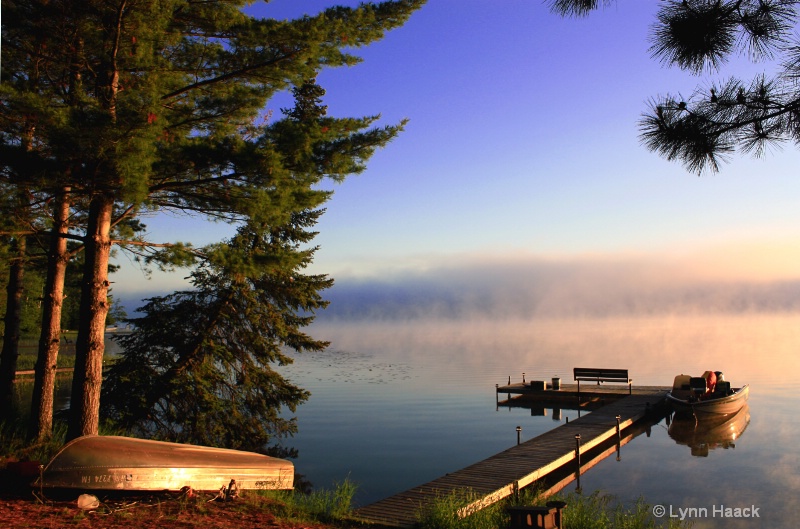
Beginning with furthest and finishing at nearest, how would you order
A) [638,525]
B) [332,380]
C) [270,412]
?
1. [332,380]
2. [270,412]
3. [638,525]

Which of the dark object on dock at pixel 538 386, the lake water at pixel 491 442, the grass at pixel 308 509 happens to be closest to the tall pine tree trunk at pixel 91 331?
the grass at pixel 308 509

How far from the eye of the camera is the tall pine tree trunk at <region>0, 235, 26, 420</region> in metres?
13.9

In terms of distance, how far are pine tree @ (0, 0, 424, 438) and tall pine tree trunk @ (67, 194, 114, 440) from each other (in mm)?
19

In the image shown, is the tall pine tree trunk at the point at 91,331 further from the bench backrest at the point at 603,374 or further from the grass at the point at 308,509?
the bench backrest at the point at 603,374

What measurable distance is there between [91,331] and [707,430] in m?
20.9

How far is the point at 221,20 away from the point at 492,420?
59.0 feet

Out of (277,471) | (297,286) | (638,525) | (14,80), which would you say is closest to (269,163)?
(277,471)

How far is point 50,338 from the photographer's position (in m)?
12.4

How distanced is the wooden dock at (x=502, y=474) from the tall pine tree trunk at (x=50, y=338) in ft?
23.0

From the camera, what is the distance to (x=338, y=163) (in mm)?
11414

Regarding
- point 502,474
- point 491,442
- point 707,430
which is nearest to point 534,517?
point 502,474

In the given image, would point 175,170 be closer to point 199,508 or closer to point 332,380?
point 199,508

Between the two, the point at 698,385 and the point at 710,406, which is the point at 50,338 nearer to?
the point at 710,406

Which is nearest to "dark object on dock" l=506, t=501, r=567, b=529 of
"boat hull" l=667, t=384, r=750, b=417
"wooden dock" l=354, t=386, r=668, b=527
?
"wooden dock" l=354, t=386, r=668, b=527
